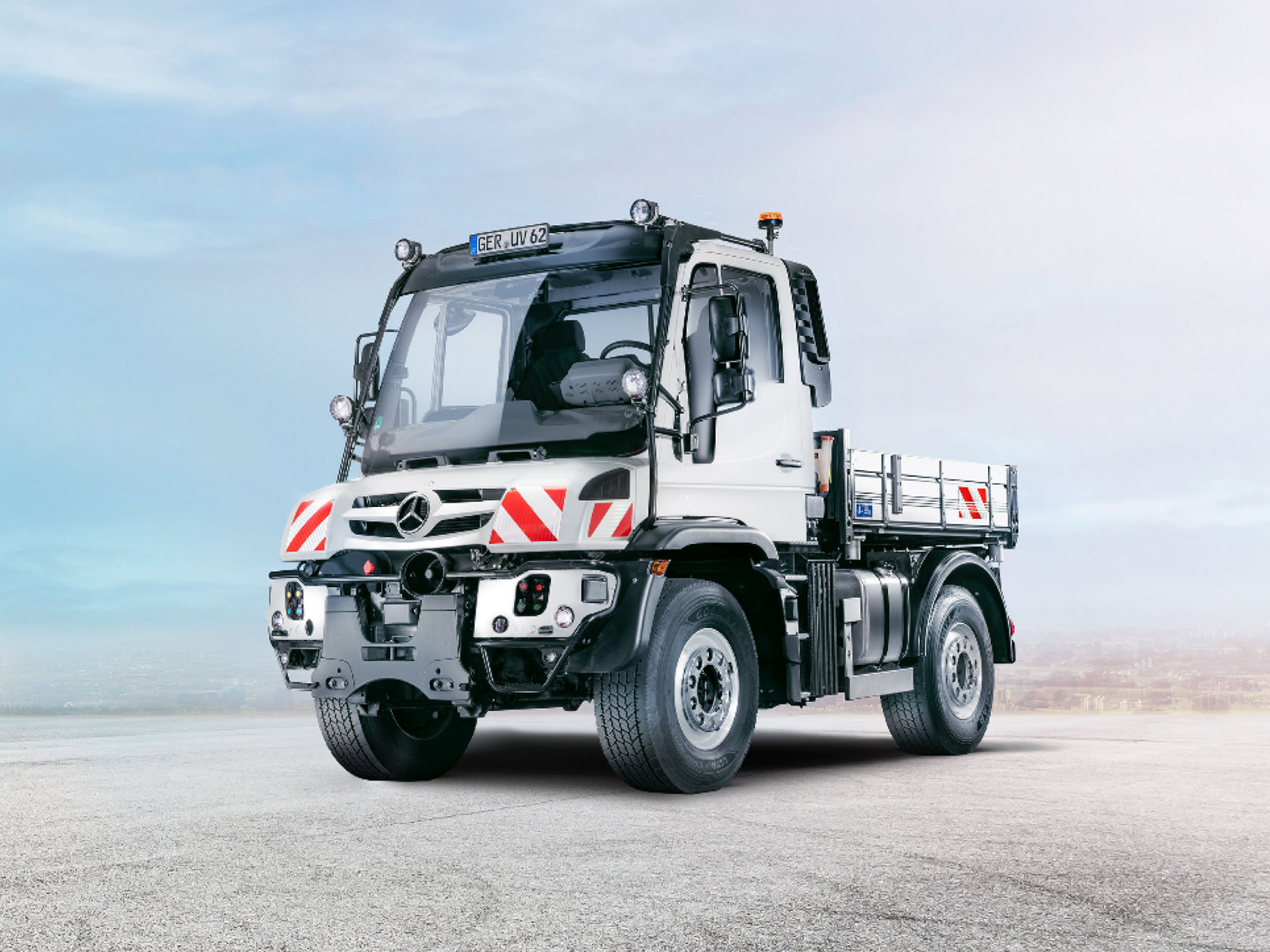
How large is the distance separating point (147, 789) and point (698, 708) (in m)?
3.89

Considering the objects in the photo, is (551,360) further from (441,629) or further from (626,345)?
(441,629)

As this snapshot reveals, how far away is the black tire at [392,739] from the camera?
10.5 meters

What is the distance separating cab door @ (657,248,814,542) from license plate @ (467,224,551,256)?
1133 mm

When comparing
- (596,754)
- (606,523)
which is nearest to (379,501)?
(606,523)

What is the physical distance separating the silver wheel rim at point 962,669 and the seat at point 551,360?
15.7ft

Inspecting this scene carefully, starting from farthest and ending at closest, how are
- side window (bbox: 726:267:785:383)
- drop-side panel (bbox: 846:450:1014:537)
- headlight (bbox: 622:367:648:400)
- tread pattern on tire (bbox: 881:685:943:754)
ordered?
tread pattern on tire (bbox: 881:685:943:754) < drop-side panel (bbox: 846:450:1014:537) < side window (bbox: 726:267:785:383) < headlight (bbox: 622:367:648:400)

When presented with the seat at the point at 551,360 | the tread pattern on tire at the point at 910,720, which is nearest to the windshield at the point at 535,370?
the seat at the point at 551,360

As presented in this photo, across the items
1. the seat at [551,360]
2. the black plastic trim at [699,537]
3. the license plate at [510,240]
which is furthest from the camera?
the license plate at [510,240]

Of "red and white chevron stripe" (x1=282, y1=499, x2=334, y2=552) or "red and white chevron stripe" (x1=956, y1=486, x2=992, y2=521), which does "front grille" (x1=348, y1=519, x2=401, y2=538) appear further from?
"red and white chevron stripe" (x1=956, y1=486, x2=992, y2=521)

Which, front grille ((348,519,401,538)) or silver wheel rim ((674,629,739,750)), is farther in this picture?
front grille ((348,519,401,538))

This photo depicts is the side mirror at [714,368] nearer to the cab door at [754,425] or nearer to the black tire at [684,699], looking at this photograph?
the cab door at [754,425]

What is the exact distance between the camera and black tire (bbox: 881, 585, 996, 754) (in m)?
12.8

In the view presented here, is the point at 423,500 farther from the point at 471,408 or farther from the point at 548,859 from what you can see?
the point at 548,859

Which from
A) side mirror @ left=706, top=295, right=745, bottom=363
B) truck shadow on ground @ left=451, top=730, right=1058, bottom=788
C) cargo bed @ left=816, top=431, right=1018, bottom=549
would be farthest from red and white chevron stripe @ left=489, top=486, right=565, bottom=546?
cargo bed @ left=816, top=431, right=1018, bottom=549
